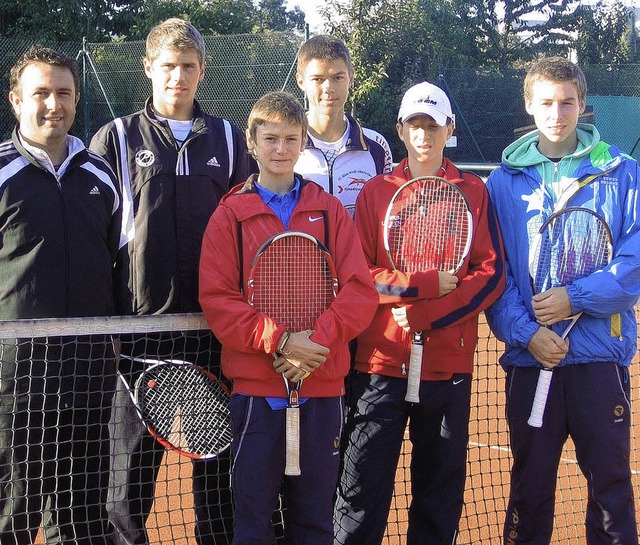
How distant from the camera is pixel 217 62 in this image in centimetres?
1132

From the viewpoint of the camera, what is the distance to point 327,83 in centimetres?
359

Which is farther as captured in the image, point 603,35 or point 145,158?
point 603,35

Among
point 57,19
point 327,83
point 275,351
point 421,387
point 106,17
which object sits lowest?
point 421,387

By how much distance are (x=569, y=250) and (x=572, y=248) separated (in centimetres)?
1

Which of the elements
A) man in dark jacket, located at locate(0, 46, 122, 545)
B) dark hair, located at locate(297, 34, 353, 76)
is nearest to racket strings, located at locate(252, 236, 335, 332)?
man in dark jacket, located at locate(0, 46, 122, 545)

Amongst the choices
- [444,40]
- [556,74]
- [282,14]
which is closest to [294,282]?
[556,74]

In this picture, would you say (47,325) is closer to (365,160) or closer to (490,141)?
(365,160)

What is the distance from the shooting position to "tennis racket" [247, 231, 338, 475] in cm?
301

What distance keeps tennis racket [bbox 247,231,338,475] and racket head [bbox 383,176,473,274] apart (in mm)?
347

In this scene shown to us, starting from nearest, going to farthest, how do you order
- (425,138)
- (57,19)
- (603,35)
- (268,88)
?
1. (425,138)
2. (268,88)
3. (57,19)
4. (603,35)

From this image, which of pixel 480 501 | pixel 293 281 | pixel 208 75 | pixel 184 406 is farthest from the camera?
pixel 208 75

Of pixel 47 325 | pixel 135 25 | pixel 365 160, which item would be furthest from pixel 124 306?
pixel 135 25

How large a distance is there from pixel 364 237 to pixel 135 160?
36.3 inches

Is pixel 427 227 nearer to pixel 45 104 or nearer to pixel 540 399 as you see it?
pixel 540 399
